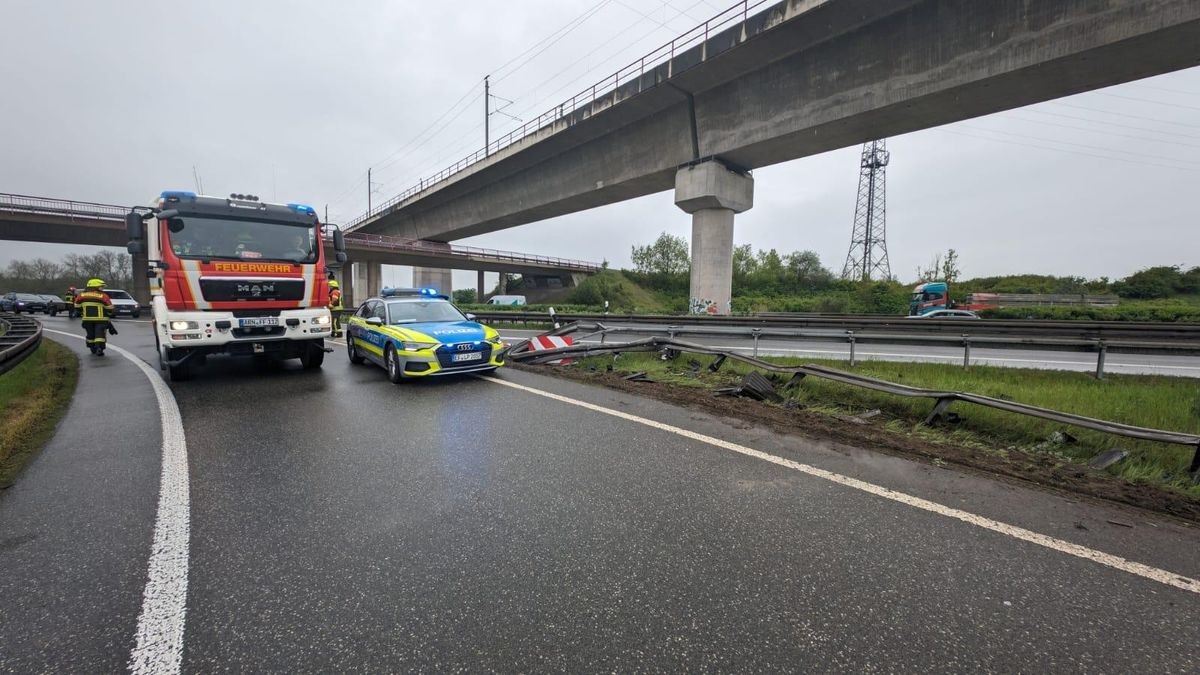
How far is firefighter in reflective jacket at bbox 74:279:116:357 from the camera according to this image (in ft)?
35.6

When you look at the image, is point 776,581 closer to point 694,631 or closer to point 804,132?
point 694,631

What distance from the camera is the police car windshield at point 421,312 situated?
8.70 meters

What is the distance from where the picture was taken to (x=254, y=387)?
7461 millimetres

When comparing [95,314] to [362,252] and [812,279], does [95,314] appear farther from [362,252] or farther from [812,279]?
[812,279]

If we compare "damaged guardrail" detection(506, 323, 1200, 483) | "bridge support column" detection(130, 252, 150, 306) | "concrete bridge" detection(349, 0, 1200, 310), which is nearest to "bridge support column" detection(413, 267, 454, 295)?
"bridge support column" detection(130, 252, 150, 306)

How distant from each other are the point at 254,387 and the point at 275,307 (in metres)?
1.42

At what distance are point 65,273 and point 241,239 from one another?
8257 cm

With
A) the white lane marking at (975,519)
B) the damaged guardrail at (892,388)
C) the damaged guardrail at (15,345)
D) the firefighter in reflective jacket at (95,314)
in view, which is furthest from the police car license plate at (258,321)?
the white lane marking at (975,519)

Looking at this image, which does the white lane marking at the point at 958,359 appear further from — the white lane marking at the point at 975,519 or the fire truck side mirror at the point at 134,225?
the fire truck side mirror at the point at 134,225

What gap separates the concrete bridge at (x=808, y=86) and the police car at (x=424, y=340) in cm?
1243

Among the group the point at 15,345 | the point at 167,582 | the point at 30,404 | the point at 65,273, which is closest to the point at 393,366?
the point at 30,404

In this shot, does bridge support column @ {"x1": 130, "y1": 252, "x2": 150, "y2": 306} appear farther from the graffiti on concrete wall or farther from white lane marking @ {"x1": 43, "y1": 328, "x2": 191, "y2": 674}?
white lane marking @ {"x1": 43, "y1": 328, "x2": 191, "y2": 674}

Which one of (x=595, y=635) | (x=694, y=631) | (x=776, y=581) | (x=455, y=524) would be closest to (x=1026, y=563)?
(x=776, y=581)

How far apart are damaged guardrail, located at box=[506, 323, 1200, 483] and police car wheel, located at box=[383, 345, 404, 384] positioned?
8.53 feet
